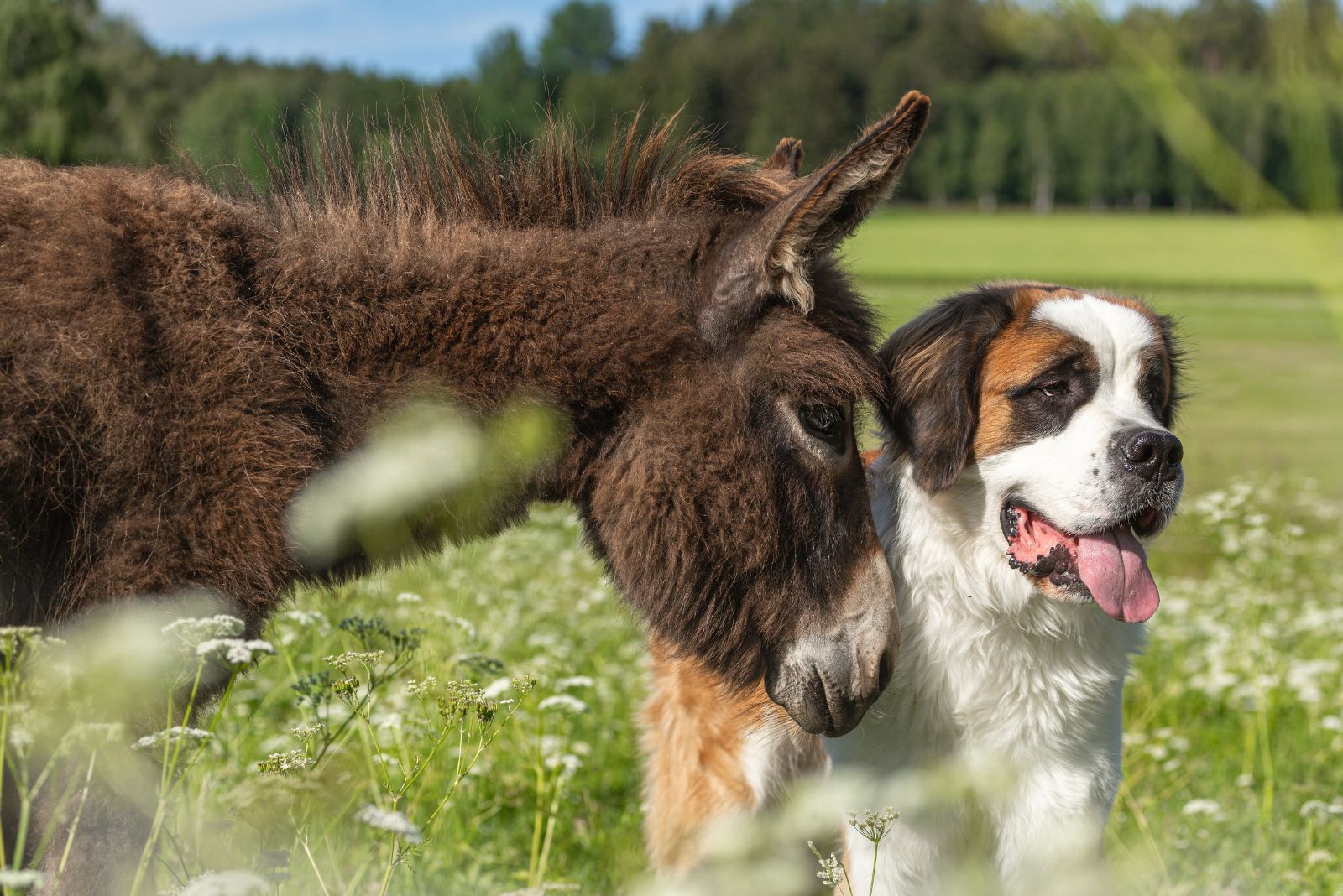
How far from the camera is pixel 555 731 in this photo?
4938 millimetres

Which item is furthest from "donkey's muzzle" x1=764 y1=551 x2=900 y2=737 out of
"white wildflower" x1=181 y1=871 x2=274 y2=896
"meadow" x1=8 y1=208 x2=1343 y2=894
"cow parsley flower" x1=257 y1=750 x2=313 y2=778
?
"white wildflower" x1=181 y1=871 x2=274 y2=896

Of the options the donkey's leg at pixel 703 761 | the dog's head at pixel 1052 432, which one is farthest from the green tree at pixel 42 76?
the dog's head at pixel 1052 432

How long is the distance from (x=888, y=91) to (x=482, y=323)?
68.4 feet

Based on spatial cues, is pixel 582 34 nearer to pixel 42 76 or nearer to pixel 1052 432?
pixel 42 76

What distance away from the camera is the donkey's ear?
12.3 feet

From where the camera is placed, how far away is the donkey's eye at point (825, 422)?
295cm

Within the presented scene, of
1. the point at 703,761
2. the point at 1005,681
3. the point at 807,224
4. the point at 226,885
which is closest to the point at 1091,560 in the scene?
the point at 1005,681

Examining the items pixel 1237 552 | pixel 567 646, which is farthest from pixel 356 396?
pixel 1237 552

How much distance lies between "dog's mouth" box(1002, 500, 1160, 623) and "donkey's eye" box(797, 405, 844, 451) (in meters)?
0.52

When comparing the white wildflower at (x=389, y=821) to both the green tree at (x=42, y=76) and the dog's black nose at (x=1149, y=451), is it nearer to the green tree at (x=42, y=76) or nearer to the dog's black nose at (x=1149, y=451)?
the dog's black nose at (x=1149, y=451)

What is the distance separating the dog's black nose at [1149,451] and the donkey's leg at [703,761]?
1.27 meters

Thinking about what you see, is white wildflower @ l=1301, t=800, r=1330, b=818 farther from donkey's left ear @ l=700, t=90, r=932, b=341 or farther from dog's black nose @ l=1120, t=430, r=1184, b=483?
donkey's left ear @ l=700, t=90, r=932, b=341

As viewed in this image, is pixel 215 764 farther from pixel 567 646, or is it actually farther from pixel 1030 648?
pixel 1030 648

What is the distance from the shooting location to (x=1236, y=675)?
17.7 feet
